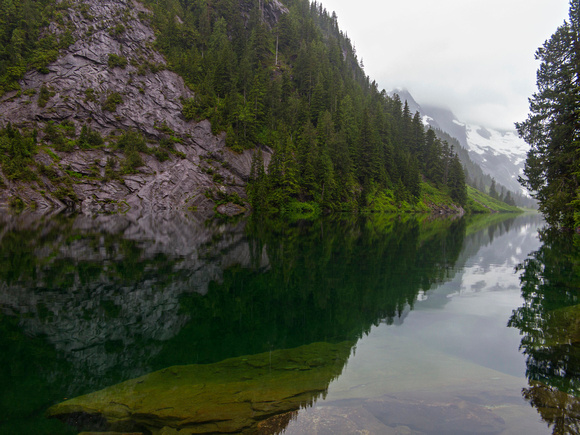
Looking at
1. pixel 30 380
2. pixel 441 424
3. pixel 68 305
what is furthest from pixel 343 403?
pixel 68 305

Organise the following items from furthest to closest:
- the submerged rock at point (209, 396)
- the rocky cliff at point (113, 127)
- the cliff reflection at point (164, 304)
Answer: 1. the rocky cliff at point (113, 127)
2. the cliff reflection at point (164, 304)
3. the submerged rock at point (209, 396)

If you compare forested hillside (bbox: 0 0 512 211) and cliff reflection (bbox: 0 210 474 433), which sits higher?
forested hillside (bbox: 0 0 512 211)

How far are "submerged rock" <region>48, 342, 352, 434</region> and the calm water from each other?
4 cm

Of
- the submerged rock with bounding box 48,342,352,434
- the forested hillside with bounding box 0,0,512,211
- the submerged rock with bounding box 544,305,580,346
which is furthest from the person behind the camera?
the forested hillside with bounding box 0,0,512,211

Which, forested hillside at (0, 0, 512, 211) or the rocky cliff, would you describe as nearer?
the rocky cliff

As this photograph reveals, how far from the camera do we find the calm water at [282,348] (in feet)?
20.5

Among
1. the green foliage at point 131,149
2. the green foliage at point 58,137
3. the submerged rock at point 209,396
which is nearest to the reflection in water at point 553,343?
the submerged rock at point 209,396

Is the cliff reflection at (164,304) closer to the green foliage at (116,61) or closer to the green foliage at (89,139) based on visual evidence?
the green foliage at (89,139)

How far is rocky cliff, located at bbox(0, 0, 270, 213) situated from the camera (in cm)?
6544

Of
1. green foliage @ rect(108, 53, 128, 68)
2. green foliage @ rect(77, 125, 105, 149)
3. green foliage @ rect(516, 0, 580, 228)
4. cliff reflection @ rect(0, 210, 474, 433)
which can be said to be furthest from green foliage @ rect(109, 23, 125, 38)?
green foliage @ rect(516, 0, 580, 228)

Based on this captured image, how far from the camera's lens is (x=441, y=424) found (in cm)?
599

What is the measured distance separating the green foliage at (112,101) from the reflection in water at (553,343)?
87.4m

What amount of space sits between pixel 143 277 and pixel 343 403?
43.7 ft

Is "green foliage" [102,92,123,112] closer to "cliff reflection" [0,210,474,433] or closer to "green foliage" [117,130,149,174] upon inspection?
"green foliage" [117,130,149,174]
